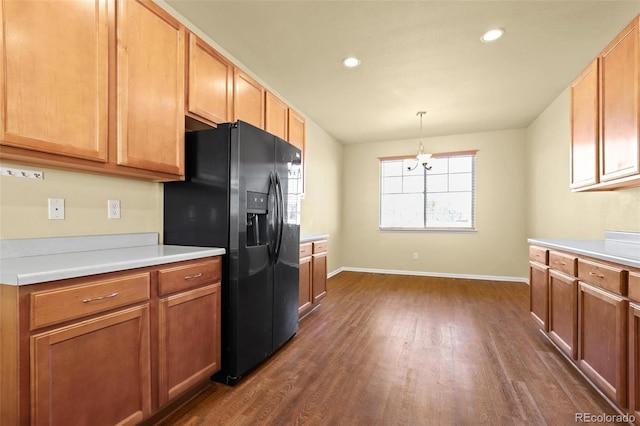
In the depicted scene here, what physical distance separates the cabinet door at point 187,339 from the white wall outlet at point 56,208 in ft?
2.57

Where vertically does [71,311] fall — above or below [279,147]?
below

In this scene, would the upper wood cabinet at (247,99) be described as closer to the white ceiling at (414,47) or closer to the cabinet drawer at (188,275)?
the white ceiling at (414,47)

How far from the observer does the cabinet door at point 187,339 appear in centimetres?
162

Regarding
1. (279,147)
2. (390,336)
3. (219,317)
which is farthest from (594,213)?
(219,317)

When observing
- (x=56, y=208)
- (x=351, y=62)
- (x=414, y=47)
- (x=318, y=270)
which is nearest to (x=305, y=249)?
(x=318, y=270)

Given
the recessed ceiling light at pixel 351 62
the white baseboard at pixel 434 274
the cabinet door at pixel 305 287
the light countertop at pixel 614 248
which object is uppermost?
the recessed ceiling light at pixel 351 62

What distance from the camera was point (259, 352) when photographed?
2248mm

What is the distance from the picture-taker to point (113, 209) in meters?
1.98

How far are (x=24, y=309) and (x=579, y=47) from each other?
4.31 meters

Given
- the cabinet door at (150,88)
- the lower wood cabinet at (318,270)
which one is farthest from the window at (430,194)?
the cabinet door at (150,88)

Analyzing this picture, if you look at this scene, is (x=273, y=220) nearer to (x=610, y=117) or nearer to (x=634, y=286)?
Result: (x=634, y=286)

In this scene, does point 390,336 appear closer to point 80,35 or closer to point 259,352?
point 259,352

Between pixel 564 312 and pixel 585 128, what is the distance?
1.57m

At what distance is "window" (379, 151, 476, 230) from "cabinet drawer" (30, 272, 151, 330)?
4823 mm
